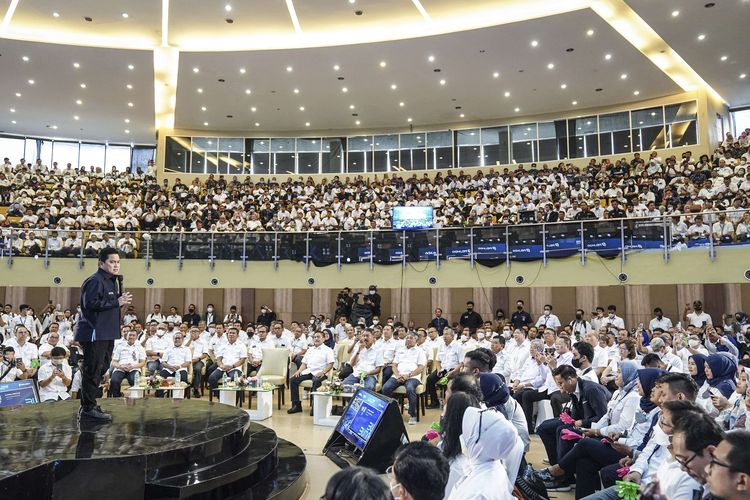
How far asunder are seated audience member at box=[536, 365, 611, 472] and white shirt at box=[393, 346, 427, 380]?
11.0 feet

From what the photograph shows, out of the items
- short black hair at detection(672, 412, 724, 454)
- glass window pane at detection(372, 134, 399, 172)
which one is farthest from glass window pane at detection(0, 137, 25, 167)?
short black hair at detection(672, 412, 724, 454)

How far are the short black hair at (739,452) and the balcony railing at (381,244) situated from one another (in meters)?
11.9

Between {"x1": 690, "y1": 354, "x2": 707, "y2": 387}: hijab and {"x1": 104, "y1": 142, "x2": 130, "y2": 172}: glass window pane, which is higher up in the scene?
{"x1": 104, "y1": 142, "x2": 130, "y2": 172}: glass window pane

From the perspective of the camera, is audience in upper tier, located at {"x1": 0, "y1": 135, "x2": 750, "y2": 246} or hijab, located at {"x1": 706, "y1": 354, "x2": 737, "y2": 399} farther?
audience in upper tier, located at {"x1": 0, "y1": 135, "x2": 750, "y2": 246}

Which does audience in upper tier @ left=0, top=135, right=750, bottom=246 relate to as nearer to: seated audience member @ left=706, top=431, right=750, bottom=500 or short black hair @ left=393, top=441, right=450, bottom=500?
seated audience member @ left=706, top=431, right=750, bottom=500

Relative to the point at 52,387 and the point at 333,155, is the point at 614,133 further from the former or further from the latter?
the point at 52,387

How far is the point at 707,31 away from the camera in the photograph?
14055mm

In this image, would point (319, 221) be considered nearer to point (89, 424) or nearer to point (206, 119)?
point (206, 119)

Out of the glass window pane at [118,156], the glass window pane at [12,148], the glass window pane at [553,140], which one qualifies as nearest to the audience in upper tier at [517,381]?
the glass window pane at [553,140]

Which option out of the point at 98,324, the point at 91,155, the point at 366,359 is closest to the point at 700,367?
the point at 366,359

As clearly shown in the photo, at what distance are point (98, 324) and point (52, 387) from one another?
397cm

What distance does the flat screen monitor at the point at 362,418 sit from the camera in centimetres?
561

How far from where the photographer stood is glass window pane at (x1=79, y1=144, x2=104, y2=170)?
2648cm

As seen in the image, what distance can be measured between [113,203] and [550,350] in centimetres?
1680
